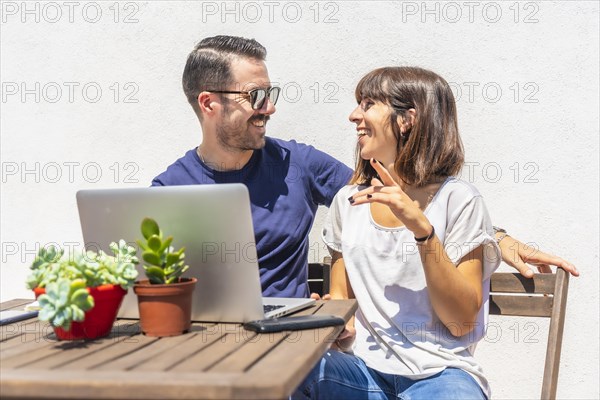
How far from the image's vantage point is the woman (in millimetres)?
1926

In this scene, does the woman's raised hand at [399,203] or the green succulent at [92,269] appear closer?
the green succulent at [92,269]

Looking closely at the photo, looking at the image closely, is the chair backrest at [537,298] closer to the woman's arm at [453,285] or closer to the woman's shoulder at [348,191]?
the woman's arm at [453,285]

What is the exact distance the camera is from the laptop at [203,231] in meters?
1.61

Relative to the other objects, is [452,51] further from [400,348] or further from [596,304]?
[400,348]

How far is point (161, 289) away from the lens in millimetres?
1572

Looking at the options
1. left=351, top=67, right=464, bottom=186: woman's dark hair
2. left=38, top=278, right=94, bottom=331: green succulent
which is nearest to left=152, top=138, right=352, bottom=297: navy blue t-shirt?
left=351, top=67, right=464, bottom=186: woman's dark hair

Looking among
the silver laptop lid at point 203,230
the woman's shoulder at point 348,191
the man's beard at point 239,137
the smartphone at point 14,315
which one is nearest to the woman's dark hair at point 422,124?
the woman's shoulder at point 348,191

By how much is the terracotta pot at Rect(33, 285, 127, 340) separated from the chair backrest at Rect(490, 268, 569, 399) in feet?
4.11

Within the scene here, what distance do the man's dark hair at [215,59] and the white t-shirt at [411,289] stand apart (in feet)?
2.79

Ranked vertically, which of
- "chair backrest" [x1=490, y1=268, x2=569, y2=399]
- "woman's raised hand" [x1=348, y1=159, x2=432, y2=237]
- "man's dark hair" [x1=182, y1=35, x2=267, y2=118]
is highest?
"man's dark hair" [x1=182, y1=35, x2=267, y2=118]

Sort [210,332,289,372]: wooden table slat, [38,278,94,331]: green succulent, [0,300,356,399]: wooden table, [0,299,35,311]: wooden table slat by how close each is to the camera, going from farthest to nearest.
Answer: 1. [0,299,35,311]: wooden table slat
2. [38,278,94,331]: green succulent
3. [210,332,289,372]: wooden table slat
4. [0,300,356,399]: wooden table

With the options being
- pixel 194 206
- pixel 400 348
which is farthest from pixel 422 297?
pixel 194 206

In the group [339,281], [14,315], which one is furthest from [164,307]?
[339,281]

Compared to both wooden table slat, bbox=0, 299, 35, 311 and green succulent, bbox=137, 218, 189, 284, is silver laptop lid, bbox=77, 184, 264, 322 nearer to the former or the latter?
green succulent, bbox=137, 218, 189, 284
